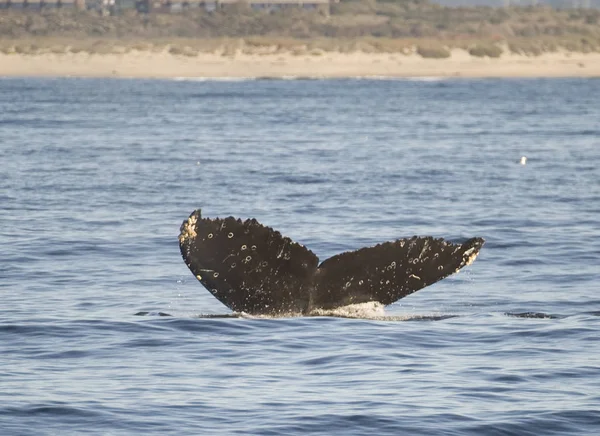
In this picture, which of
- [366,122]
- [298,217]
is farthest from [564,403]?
[366,122]

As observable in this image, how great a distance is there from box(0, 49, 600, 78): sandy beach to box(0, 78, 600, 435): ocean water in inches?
1776

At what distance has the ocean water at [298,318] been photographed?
29.9ft

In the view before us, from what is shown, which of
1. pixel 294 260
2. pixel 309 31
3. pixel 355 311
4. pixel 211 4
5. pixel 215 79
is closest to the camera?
pixel 294 260

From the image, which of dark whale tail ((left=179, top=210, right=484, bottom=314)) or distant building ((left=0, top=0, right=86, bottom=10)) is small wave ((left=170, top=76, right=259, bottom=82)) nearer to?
distant building ((left=0, top=0, right=86, bottom=10))

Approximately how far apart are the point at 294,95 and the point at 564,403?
5197 cm

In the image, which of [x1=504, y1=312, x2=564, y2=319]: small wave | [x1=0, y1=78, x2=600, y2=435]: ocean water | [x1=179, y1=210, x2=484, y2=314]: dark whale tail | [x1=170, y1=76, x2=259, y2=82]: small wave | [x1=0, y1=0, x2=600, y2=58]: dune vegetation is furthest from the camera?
[x1=0, y1=0, x2=600, y2=58]: dune vegetation

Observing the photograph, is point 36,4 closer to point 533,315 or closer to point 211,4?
point 211,4

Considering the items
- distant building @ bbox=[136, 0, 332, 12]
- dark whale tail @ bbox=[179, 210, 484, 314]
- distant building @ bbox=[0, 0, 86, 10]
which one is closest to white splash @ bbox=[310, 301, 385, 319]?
dark whale tail @ bbox=[179, 210, 484, 314]

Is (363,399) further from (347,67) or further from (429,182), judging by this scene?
(347,67)

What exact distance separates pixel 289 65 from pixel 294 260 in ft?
250

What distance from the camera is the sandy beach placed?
82.6m

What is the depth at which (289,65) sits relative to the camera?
281 feet

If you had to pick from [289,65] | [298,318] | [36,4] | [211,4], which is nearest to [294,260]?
[298,318]

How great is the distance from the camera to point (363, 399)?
9336 millimetres
